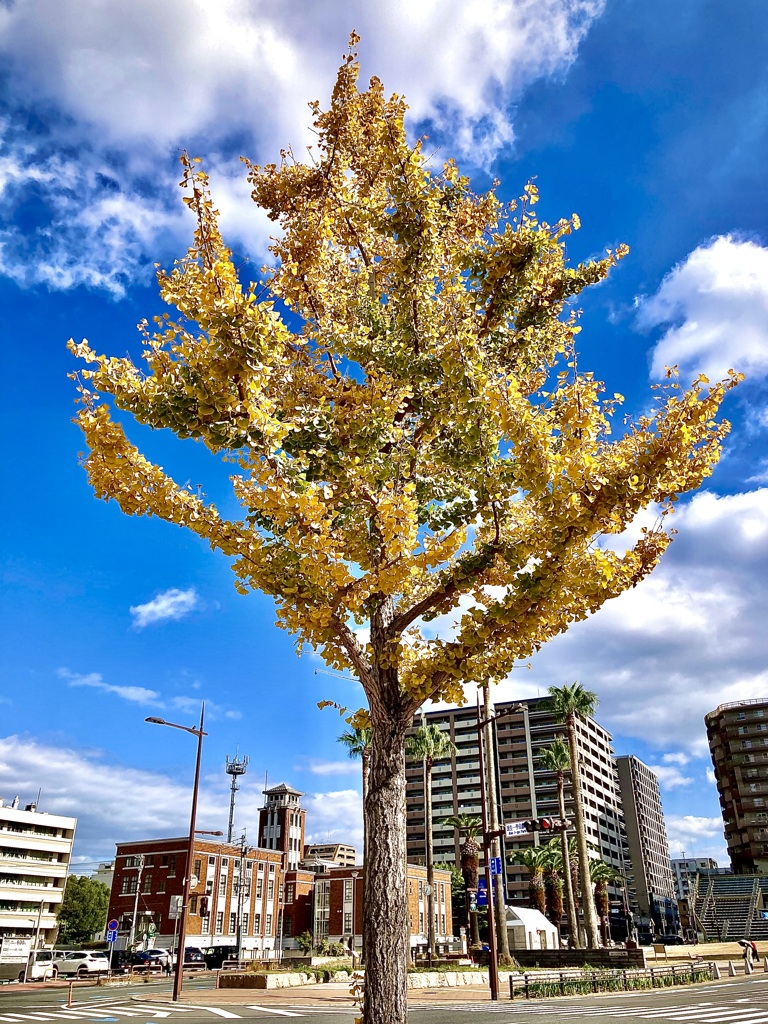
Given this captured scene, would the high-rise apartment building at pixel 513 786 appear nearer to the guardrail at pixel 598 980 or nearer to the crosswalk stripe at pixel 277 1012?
the guardrail at pixel 598 980

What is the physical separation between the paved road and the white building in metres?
46.7

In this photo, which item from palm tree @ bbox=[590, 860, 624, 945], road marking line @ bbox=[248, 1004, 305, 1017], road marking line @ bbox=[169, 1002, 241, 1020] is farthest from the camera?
palm tree @ bbox=[590, 860, 624, 945]

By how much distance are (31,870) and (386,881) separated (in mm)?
77497

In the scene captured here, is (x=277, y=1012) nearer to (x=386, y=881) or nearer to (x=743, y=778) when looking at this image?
(x=386, y=881)

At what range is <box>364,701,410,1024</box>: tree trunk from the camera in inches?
226

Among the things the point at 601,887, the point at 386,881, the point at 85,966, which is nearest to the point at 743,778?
the point at 601,887

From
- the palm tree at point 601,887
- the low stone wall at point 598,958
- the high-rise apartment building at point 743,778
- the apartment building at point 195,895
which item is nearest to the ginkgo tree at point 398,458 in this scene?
the low stone wall at point 598,958

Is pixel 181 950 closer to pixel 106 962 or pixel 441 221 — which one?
pixel 106 962

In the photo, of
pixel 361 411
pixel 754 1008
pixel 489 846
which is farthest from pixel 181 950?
pixel 361 411

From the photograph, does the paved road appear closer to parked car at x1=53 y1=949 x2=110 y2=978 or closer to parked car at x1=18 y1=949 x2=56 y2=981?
parked car at x1=53 y1=949 x2=110 y2=978

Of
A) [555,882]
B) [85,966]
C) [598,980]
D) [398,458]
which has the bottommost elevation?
[85,966]

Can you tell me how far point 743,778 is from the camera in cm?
9275

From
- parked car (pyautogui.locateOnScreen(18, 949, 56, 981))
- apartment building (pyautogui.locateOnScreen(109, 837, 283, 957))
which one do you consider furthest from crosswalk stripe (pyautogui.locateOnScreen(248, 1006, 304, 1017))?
apartment building (pyautogui.locateOnScreen(109, 837, 283, 957))

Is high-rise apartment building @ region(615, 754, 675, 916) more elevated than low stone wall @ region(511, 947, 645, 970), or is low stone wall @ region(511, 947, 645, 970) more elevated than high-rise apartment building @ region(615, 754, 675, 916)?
high-rise apartment building @ region(615, 754, 675, 916)
